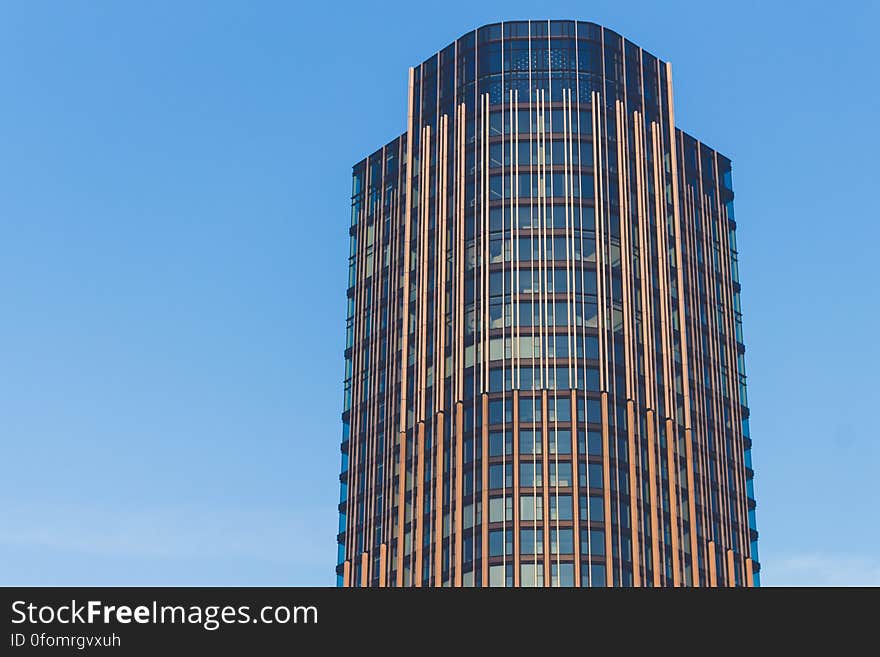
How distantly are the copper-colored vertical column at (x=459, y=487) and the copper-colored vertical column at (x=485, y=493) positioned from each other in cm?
232

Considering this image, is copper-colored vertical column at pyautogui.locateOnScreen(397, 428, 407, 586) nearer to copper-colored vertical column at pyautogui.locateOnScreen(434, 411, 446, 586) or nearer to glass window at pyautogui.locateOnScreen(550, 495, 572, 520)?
copper-colored vertical column at pyautogui.locateOnScreen(434, 411, 446, 586)

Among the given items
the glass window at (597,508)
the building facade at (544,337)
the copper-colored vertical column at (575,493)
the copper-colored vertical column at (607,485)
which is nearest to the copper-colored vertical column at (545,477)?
the building facade at (544,337)

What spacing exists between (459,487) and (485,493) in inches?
127

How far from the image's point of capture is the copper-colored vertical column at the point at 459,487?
14575 cm

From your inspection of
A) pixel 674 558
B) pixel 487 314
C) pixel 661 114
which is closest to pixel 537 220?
pixel 487 314

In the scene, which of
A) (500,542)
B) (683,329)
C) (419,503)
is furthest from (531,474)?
(683,329)

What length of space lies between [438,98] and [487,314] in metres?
28.4

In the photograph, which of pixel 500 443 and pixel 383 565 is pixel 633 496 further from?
pixel 383 565

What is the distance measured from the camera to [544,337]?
509 ft

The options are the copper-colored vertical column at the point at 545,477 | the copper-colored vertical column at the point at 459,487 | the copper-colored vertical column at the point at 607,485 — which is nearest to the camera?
the copper-colored vertical column at the point at 607,485

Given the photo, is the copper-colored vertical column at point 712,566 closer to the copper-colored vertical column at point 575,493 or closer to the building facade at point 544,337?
the building facade at point 544,337

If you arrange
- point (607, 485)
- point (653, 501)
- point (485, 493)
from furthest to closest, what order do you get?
point (653, 501), point (485, 493), point (607, 485)

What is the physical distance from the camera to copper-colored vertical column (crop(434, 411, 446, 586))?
14738 centimetres

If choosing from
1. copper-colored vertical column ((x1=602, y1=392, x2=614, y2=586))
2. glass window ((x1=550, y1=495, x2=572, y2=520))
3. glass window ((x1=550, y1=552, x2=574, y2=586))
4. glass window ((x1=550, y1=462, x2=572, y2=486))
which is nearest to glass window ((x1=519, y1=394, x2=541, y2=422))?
glass window ((x1=550, y1=462, x2=572, y2=486))
